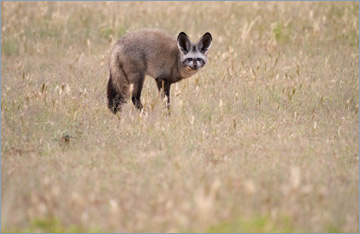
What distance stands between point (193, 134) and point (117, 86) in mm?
1629

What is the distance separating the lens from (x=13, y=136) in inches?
267

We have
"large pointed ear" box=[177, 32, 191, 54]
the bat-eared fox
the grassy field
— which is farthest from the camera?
"large pointed ear" box=[177, 32, 191, 54]

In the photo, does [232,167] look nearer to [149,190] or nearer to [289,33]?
[149,190]

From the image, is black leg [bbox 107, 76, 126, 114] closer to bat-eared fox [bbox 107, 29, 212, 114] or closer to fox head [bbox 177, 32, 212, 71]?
bat-eared fox [bbox 107, 29, 212, 114]

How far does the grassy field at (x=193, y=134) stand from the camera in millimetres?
4359

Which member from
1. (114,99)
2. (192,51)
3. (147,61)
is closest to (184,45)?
(192,51)

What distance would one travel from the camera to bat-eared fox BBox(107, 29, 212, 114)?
7.79 metres

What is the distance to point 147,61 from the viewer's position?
7.92m

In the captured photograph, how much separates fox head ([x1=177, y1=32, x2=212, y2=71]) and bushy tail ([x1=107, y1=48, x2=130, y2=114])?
872 millimetres

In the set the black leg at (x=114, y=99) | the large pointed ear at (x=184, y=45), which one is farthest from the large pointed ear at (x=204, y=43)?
the black leg at (x=114, y=99)

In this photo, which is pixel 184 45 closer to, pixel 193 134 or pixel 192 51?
pixel 192 51

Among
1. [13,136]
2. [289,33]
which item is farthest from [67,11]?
[13,136]

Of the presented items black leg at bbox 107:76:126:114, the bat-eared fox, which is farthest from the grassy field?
the bat-eared fox

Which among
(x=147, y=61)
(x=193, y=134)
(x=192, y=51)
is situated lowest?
(x=193, y=134)
